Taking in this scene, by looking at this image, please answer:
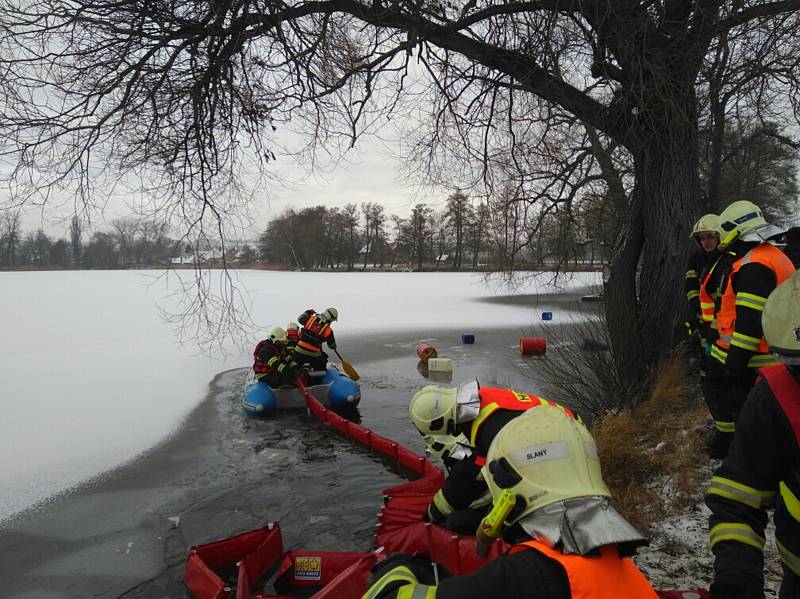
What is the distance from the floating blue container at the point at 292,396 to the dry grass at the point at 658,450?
4227mm

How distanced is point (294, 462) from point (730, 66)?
7029 mm

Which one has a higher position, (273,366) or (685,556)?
(273,366)

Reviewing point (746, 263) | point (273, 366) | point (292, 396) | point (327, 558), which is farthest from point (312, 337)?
point (746, 263)

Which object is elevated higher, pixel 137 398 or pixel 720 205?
pixel 720 205

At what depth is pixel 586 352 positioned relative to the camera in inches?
261

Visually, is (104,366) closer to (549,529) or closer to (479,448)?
(479,448)

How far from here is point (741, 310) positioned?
3.31 m

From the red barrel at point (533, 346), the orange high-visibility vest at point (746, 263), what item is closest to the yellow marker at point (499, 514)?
the orange high-visibility vest at point (746, 263)

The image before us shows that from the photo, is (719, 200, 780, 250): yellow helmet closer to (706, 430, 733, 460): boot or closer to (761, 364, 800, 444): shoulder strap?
(706, 430, 733, 460): boot

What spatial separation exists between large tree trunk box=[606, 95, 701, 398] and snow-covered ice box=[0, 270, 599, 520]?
14.6ft

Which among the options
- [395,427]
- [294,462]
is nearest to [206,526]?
[294,462]

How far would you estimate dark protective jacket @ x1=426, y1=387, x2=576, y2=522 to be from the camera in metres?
2.93

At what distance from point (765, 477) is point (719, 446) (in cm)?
294

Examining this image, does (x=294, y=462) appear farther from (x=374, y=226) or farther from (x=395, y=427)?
(x=374, y=226)
